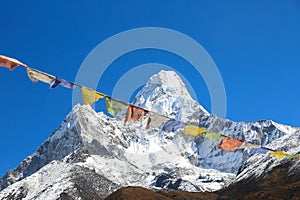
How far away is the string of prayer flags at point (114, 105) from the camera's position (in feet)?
79.9

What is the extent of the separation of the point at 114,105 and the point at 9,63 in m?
5.37

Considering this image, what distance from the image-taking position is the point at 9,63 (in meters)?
22.9

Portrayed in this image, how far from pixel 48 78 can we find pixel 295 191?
115 metres

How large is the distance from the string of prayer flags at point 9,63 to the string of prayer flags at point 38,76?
509 mm

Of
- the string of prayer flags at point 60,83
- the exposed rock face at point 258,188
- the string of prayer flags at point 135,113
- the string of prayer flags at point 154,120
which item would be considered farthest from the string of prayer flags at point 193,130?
the exposed rock face at point 258,188

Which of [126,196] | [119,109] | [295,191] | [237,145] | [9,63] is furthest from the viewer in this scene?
[126,196]

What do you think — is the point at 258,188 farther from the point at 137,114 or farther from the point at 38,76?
the point at 38,76

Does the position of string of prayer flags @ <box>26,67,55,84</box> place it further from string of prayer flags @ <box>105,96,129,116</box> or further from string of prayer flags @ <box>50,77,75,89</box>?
string of prayer flags @ <box>105,96,129,116</box>

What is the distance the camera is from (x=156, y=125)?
86.4ft

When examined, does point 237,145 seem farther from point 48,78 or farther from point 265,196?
point 265,196

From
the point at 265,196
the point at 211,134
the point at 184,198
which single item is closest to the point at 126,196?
the point at 184,198

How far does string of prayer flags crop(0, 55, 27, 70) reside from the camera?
2289 centimetres

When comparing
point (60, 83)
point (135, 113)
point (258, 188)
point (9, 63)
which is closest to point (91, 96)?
point (60, 83)

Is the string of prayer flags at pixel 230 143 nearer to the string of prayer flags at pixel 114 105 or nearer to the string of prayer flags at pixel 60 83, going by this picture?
the string of prayer flags at pixel 114 105
